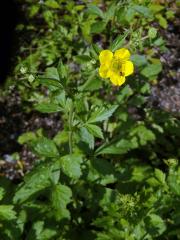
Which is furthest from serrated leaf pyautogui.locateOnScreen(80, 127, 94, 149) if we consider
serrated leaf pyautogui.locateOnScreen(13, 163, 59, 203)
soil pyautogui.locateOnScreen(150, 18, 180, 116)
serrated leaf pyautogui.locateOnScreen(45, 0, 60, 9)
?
serrated leaf pyautogui.locateOnScreen(45, 0, 60, 9)

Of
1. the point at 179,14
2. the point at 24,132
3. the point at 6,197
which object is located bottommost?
the point at 24,132

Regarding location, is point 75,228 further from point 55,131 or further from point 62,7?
point 62,7

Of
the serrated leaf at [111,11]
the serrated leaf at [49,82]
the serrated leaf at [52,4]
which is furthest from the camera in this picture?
the serrated leaf at [52,4]

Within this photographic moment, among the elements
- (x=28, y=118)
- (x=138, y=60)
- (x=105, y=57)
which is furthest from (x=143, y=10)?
(x=28, y=118)

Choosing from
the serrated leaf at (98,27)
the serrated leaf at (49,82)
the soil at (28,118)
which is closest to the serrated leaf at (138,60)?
the serrated leaf at (98,27)

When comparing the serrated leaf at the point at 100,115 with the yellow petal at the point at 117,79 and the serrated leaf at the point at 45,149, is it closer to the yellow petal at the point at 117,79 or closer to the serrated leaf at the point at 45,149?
the yellow petal at the point at 117,79

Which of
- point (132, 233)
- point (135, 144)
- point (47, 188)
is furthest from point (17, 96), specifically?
point (132, 233)

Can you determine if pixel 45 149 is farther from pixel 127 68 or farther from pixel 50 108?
pixel 127 68
